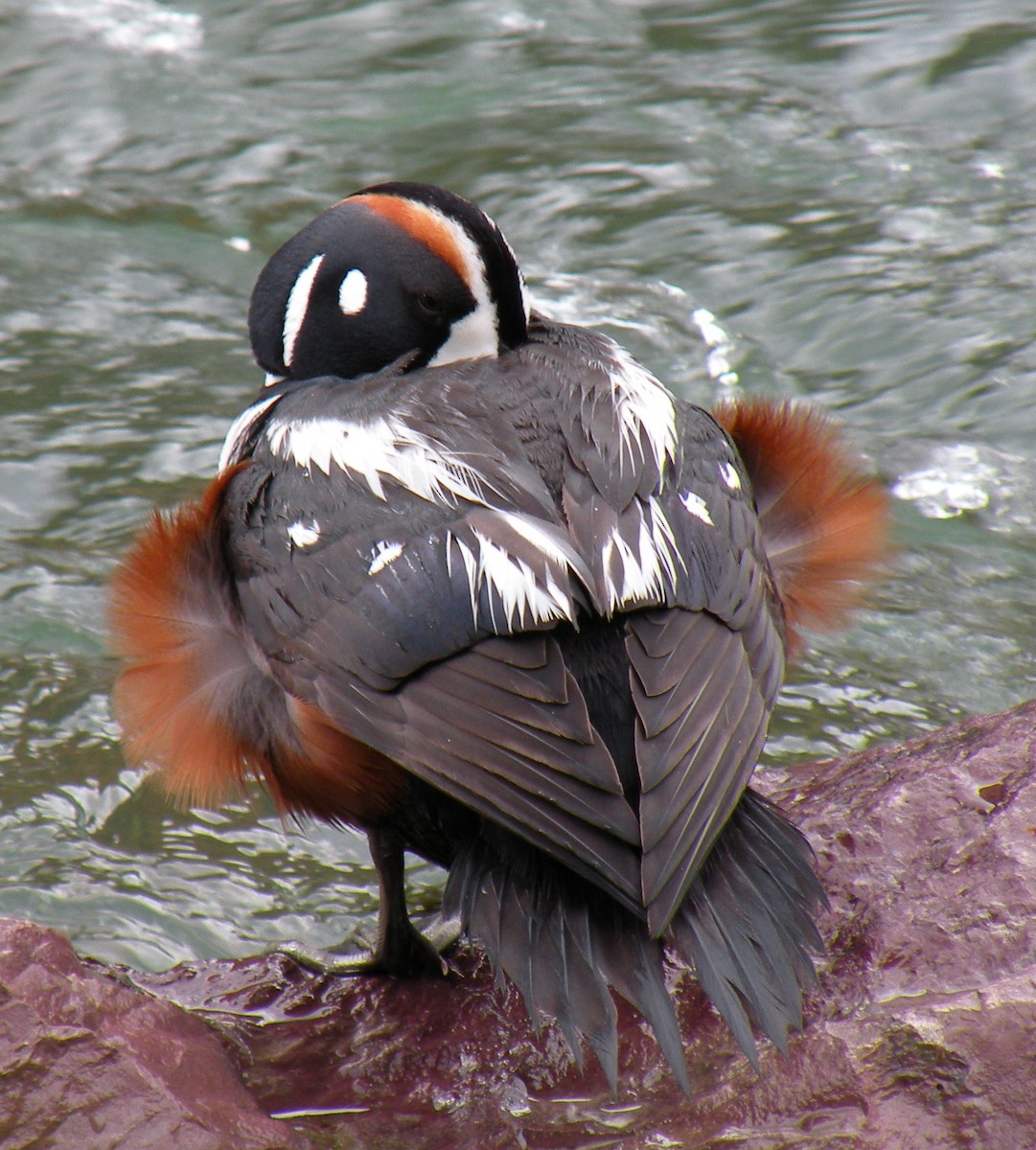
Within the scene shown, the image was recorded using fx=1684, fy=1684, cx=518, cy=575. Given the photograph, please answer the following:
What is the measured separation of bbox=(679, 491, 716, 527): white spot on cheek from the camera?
353 centimetres

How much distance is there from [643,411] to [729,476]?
0.27 metres

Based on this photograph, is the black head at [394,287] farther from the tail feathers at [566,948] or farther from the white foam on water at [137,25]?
the white foam on water at [137,25]

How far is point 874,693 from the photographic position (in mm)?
5613

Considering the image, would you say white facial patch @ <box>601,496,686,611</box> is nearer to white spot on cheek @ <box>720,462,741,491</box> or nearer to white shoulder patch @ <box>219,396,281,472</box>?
white spot on cheek @ <box>720,462,741,491</box>

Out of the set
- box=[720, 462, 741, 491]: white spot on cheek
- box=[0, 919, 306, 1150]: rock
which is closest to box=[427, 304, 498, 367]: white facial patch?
box=[720, 462, 741, 491]: white spot on cheek

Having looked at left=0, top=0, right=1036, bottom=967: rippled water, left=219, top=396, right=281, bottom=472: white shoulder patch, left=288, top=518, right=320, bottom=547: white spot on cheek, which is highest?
left=288, top=518, right=320, bottom=547: white spot on cheek

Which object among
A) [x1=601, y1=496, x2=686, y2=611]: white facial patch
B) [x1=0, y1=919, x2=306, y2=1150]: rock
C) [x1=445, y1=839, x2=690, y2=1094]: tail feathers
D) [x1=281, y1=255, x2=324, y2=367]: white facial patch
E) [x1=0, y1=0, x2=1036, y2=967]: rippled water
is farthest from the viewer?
[x1=0, y1=0, x2=1036, y2=967]: rippled water

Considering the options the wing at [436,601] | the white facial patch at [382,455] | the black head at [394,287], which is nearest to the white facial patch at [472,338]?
the black head at [394,287]

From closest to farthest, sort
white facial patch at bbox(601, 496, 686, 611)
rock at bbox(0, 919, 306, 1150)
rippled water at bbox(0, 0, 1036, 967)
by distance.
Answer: rock at bbox(0, 919, 306, 1150) < white facial patch at bbox(601, 496, 686, 611) < rippled water at bbox(0, 0, 1036, 967)

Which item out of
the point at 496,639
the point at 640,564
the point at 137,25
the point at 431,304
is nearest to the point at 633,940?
the point at 496,639

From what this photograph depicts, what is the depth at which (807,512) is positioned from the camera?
438 centimetres

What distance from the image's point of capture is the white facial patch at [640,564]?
10.4ft

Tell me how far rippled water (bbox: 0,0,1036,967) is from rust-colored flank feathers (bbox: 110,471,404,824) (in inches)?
38.8

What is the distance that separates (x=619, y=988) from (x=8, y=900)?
7.32ft
